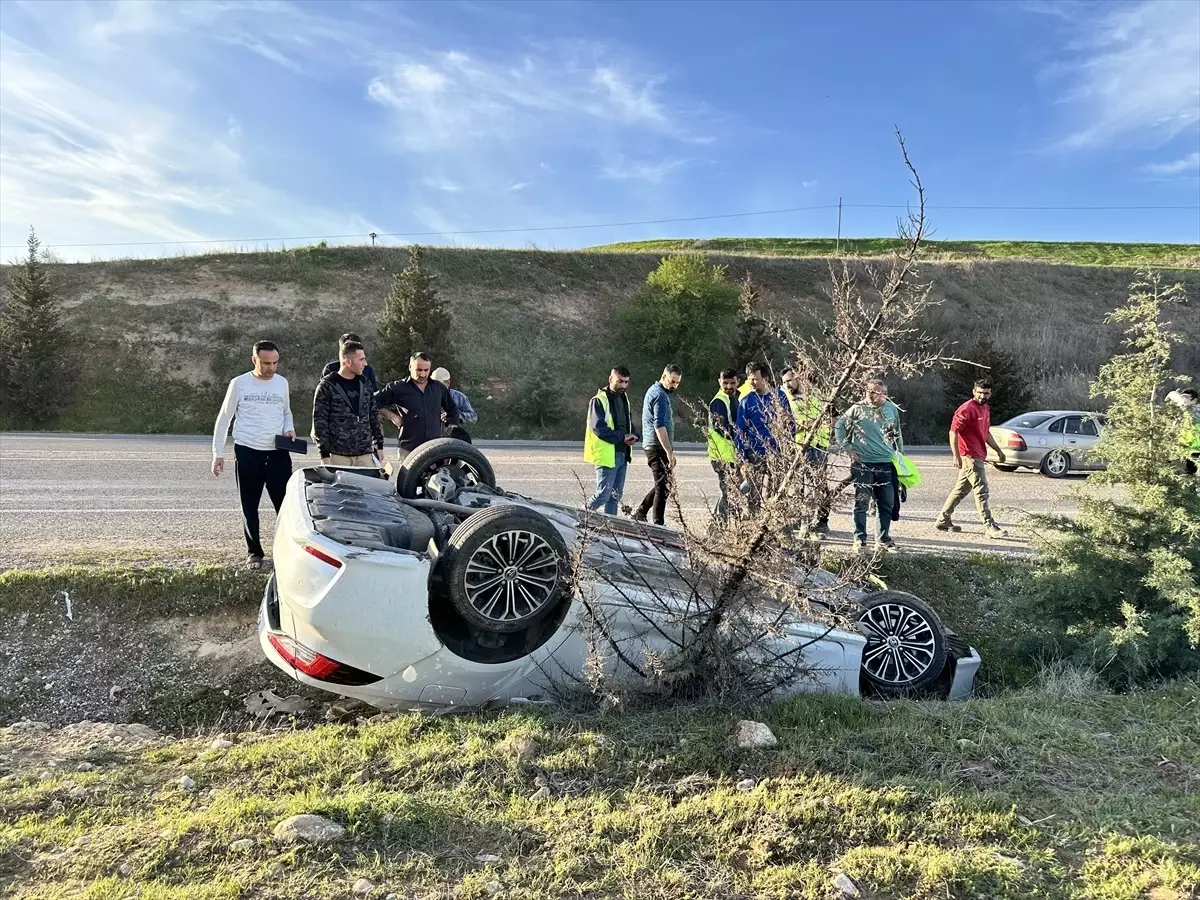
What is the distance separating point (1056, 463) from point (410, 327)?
723 inches

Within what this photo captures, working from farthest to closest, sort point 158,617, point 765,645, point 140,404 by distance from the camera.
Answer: point 140,404 → point 158,617 → point 765,645

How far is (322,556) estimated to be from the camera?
3.39 meters

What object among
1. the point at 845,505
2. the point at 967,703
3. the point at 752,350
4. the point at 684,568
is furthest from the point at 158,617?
the point at 752,350

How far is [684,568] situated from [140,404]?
24.3 m

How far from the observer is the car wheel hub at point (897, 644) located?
4.24 meters

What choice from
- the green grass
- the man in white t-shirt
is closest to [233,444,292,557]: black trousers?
the man in white t-shirt

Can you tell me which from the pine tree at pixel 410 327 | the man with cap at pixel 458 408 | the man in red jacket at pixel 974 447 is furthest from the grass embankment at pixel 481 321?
the man in red jacket at pixel 974 447

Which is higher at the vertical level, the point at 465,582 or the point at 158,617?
the point at 465,582

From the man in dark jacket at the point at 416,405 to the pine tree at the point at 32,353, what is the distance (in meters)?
20.2

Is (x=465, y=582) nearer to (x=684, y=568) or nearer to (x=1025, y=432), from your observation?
(x=684, y=568)

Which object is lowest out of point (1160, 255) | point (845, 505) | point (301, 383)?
point (845, 505)

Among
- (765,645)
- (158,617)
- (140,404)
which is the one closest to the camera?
(765,645)

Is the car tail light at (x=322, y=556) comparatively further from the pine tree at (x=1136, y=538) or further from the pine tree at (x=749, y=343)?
the pine tree at (x=749, y=343)

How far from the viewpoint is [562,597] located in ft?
11.9
